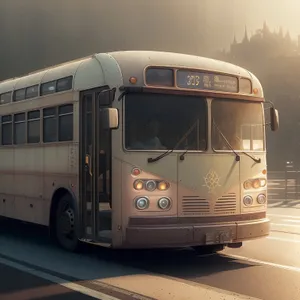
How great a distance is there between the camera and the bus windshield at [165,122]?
8.49 m

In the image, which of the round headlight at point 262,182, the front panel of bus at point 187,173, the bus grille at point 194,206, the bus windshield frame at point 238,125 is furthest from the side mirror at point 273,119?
the bus grille at point 194,206

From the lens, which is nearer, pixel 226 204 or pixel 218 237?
pixel 218 237

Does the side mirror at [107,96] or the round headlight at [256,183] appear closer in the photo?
the side mirror at [107,96]

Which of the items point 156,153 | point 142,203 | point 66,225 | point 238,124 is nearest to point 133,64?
point 156,153

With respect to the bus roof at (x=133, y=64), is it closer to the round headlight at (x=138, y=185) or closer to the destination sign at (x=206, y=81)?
the destination sign at (x=206, y=81)

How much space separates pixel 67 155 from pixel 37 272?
A: 7.16 ft

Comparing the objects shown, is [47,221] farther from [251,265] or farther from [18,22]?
[18,22]

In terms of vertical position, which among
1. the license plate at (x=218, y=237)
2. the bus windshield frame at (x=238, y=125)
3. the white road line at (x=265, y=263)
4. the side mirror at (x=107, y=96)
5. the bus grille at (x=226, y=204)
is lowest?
the white road line at (x=265, y=263)

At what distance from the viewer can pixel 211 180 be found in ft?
28.6

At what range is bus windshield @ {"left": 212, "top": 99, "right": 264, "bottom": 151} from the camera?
29.5 ft

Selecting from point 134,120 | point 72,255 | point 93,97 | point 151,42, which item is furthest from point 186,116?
point 151,42

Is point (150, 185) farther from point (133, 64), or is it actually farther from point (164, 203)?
point (133, 64)

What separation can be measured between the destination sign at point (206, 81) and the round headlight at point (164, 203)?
173 cm

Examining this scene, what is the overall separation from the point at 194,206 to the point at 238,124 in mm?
1560
